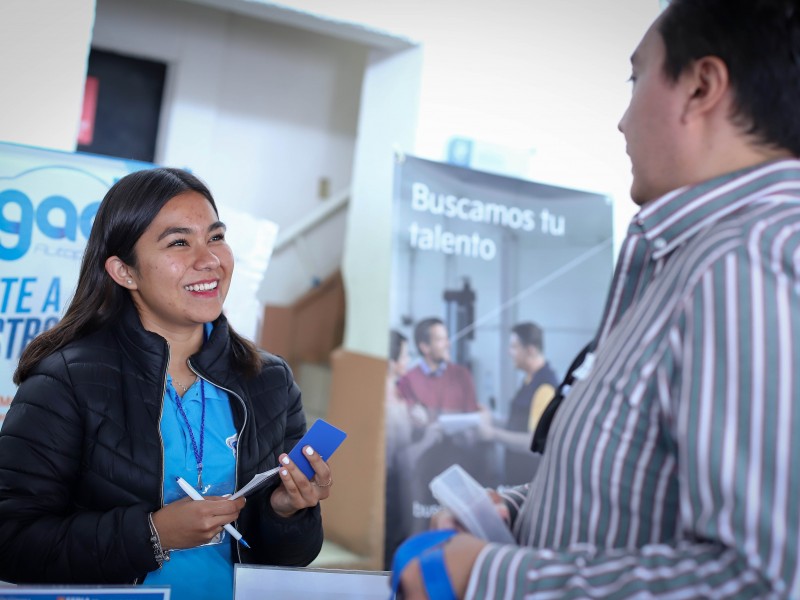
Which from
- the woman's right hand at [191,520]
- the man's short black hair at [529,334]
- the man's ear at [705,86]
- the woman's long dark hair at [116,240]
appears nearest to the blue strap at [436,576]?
the man's ear at [705,86]

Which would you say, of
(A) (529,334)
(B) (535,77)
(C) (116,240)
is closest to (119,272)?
(C) (116,240)

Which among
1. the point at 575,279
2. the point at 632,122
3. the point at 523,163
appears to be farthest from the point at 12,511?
the point at 523,163

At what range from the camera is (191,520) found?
1.50m

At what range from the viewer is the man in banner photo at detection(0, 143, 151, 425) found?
2545 mm

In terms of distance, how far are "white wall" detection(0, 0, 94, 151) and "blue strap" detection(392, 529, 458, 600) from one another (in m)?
2.75

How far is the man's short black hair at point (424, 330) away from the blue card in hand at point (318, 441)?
202cm

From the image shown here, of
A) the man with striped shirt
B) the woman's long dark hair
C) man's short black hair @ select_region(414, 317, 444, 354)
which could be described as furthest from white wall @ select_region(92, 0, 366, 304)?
the man with striped shirt

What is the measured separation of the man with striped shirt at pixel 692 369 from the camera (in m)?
0.76

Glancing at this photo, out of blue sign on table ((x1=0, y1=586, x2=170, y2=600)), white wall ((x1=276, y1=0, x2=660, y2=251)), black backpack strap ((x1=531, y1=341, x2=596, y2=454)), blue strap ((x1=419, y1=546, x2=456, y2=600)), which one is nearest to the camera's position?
blue strap ((x1=419, y1=546, x2=456, y2=600))

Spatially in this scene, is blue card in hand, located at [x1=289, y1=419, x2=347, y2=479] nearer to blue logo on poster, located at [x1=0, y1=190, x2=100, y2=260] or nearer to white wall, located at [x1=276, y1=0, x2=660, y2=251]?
blue logo on poster, located at [x1=0, y1=190, x2=100, y2=260]

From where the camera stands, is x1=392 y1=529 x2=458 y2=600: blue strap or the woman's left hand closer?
x1=392 y1=529 x2=458 y2=600: blue strap

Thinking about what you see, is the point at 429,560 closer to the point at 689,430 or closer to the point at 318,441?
the point at 689,430

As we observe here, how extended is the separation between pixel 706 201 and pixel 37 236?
2.31 meters

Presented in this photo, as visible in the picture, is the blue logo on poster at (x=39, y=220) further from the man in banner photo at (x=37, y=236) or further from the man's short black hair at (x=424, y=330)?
the man's short black hair at (x=424, y=330)
